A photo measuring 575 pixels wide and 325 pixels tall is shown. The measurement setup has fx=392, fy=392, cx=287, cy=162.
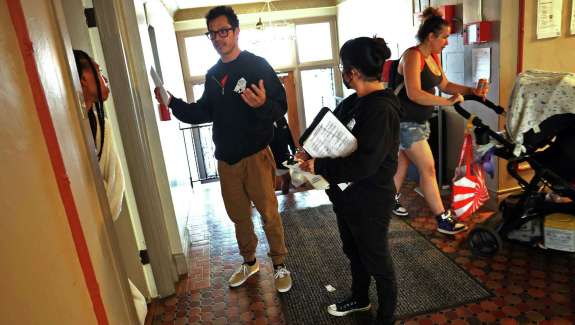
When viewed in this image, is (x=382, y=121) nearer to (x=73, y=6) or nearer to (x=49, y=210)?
(x=49, y=210)

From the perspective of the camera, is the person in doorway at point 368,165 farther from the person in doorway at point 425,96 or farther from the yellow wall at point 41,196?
the person in doorway at point 425,96

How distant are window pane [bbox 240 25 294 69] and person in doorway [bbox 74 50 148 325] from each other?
4.22 meters

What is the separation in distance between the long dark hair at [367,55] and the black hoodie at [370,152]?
A: 0.27 ft

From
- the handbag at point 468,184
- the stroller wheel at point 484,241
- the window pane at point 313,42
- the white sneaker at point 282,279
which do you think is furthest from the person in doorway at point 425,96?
the window pane at point 313,42

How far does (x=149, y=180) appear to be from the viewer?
7.07 ft

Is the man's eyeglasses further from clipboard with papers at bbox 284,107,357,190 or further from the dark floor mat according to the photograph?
the dark floor mat

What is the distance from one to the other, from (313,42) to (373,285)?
566 cm

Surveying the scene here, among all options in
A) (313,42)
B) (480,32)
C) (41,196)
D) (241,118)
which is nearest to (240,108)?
(241,118)

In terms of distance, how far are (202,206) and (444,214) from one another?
2313 mm

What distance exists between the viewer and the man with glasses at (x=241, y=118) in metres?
1.99

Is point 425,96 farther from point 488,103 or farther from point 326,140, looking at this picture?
point 326,140

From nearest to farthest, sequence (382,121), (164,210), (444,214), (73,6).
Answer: (382,121)
(73,6)
(164,210)
(444,214)

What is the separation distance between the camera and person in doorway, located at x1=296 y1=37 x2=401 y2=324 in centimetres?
146

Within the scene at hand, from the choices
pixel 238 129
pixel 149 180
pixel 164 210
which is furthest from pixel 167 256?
pixel 238 129
